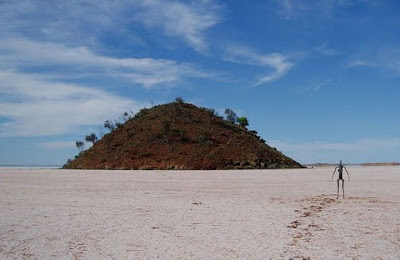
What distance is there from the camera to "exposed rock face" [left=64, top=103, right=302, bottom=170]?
56469 millimetres

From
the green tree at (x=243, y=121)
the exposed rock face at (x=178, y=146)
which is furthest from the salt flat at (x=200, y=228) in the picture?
the green tree at (x=243, y=121)

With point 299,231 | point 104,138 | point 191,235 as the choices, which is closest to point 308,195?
point 299,231

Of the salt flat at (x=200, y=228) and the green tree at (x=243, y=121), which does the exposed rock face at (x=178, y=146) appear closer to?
the green tree at (x=243, y=121)

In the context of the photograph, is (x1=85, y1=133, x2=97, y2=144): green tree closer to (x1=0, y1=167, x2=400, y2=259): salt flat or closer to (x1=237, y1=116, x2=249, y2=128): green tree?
(x1=237, y1=116, x2=249, y2=128): green tree

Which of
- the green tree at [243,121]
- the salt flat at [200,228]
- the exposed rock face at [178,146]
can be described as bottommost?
the salt flat at [200,228]

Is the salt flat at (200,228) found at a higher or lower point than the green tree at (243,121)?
lower

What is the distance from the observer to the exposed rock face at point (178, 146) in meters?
56.5

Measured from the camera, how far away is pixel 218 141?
6278 centimetres

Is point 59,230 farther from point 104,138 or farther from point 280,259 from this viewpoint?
point 104,138

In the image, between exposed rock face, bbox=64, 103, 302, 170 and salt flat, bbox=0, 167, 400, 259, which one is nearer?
salt flat, bbox=0, 167, 400, 259

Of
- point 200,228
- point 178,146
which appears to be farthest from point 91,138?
point 200,228

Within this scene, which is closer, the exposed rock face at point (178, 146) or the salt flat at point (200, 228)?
the salt flat at point (200, 228)

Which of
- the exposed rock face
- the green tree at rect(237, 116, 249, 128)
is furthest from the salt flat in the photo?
the green tree at rect(237, 116, 249, 128)

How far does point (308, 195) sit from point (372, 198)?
292 centimetres
